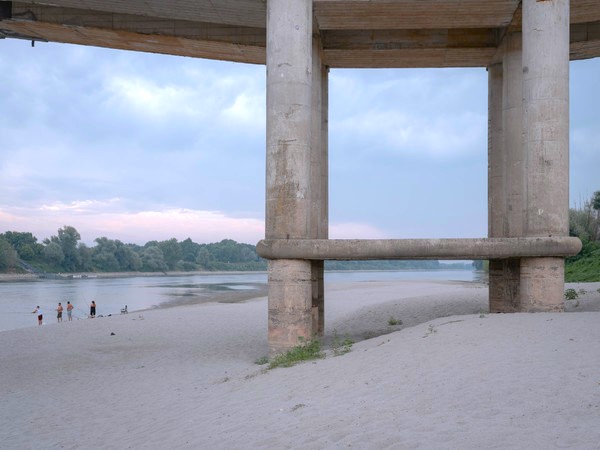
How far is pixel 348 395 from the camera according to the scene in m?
8.25

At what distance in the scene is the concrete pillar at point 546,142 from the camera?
13.4m

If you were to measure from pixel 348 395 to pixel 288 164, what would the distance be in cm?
660

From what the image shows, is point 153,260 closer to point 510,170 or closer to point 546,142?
point 510,170

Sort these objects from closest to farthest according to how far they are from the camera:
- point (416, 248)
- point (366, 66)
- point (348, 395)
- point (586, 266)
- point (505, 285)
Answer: point (348, 395)
point (416, 248)
point (505, 285)
point (366, 66)
point (586, 266)

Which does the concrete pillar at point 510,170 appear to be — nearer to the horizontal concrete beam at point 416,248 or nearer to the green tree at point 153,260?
the horizontal concrete beam at point 416,248

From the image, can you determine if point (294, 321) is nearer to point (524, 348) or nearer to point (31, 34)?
point (524, 348)

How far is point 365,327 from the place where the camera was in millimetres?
20859

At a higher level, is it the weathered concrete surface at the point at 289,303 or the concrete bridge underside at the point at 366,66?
the concrete bridge underside at the point at 366,66

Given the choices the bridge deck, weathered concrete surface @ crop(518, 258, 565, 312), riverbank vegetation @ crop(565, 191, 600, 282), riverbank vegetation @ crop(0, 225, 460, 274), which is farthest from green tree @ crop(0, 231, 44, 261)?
weathered concrete surface @ crop(518, 258, 565, 312)

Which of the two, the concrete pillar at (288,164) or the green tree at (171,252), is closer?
the concrete pillar at (288,164)

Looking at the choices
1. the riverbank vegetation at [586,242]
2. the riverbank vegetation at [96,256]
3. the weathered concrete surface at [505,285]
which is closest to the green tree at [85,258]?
the riverbank vegetation at [96,256]

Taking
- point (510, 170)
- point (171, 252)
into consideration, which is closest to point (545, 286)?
point (510, 170)

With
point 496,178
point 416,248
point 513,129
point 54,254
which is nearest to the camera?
point 416,248

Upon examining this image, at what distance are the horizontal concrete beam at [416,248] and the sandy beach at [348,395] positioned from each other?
157cm
